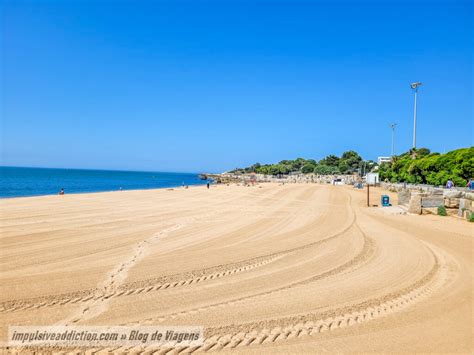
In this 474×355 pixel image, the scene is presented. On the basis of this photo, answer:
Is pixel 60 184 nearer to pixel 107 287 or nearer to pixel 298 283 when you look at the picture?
pixel 107 287

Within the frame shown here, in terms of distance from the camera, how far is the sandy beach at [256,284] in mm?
4492

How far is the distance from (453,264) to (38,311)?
9771 millimetres

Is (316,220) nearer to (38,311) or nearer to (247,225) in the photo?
(247,225)

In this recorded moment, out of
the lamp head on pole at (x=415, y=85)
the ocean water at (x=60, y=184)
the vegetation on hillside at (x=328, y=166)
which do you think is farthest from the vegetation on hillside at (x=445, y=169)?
the vegetation on hillside at (x=328, y=166)

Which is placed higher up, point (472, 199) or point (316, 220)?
point (472, 199)

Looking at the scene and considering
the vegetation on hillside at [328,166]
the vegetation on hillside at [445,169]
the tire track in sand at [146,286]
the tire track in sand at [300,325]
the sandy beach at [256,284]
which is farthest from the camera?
the vegetation on hillside at [328,166]

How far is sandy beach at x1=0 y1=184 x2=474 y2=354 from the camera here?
449 centimetres

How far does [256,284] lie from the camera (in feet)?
21.0

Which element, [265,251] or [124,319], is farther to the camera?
[265,251]

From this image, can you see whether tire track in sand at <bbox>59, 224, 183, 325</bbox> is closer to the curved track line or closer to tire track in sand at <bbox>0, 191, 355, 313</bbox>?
tire track in sand at <bbox>0, 191, 355, 313</bbox>

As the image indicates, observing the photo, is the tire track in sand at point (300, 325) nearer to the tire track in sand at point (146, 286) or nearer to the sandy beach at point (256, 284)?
the sandy beach at point (256, 284)

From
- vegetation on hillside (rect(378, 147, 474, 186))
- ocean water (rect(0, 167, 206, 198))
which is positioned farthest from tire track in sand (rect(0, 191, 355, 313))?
ocean water (rect(0, 167, 206, 198))

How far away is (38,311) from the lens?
501cm

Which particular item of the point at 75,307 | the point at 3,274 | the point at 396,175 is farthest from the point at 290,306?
the point at 396,175
